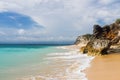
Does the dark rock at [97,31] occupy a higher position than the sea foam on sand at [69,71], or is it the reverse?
the dark rock at [97,31]

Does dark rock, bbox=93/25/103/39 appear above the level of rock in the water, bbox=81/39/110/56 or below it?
above

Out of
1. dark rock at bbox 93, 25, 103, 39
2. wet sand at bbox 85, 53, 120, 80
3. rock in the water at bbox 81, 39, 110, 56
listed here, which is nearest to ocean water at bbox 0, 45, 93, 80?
wet sand at bbox 85, 53, 120, 80

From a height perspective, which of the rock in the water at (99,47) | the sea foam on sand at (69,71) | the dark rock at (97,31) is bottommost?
the sea foam on sand at (69,71)

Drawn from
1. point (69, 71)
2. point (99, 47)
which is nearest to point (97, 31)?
point (99, 47)

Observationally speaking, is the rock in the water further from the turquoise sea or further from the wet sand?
the wet sand

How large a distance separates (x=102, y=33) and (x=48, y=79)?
33878 mm

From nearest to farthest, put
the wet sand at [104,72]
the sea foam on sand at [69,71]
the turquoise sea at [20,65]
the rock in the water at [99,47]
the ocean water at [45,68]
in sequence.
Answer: the wet sand at [104,72]
the sea foam on sand at [69,71]
the ocean water at [45,68]
the turquoise sea at [20,65]
the rock in the water at [99,47]

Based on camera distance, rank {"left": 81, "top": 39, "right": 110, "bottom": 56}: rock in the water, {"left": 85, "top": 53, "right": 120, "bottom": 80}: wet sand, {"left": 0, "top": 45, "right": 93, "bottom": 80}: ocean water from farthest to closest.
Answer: {"left": 81, "top": 39, "right": 110, "bottom": 56}: rock in the water < {"left": 0, "top": 45, "right": 93, "bottom": 80}: ocean water < {"left": 85, "top": 53, "right": 120, "bottom": 80}: wet sand

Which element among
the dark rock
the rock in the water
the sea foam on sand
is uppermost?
the dark rock

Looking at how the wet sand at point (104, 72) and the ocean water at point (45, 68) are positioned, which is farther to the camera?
the ocean water at point (45, 68)

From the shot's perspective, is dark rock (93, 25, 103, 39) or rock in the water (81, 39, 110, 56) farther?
dark rock (93, 25, 103, 39)

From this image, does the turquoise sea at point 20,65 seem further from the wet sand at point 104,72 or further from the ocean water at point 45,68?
the wet sand at point 104,72

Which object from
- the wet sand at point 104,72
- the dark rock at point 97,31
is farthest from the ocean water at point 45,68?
the dark rock at point 97,31

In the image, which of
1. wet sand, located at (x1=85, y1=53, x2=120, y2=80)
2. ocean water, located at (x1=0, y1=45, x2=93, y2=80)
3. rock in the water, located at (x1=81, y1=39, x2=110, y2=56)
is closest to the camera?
wet sand, located at (x1=85, y1=53, x2=120, y2=80)
